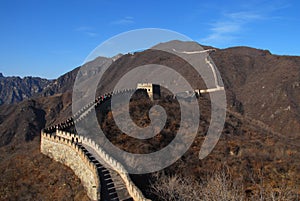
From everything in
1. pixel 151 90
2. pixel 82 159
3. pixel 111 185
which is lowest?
pixel 111 185

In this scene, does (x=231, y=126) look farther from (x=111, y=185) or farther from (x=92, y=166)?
(x=111, y=185)

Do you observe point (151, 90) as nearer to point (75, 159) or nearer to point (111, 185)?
point (75, 159)

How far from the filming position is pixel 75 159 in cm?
2362

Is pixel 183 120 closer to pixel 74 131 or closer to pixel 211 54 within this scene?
pixel 74 131

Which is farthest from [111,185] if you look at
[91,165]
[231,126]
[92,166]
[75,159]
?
[231,126]

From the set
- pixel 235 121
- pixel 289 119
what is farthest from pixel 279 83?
pixel 235 121

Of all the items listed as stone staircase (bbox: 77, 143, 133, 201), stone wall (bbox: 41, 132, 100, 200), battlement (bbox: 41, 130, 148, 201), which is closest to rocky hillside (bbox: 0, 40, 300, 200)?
stone wall (bbox: 41, 132, 100, 200)

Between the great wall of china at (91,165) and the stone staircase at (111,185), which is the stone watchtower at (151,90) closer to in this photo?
the great wall of china at (91,165)

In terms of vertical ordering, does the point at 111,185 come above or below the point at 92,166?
below

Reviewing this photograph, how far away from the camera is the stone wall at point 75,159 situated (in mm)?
19147

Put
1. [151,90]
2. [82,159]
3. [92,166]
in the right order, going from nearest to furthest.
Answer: [92,166] < [82,159] < [151,90]

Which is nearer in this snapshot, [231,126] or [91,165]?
[91,165]

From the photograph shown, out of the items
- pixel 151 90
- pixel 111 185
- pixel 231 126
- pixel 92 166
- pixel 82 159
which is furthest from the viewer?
pixel 151 90

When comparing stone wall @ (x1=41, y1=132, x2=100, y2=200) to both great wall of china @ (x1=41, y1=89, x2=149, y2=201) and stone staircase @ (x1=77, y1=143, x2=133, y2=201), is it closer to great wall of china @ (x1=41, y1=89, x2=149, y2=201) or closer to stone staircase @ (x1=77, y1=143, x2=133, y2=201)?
great wall of china @ (x1=41, y1=89, x2=149, y2=201)
